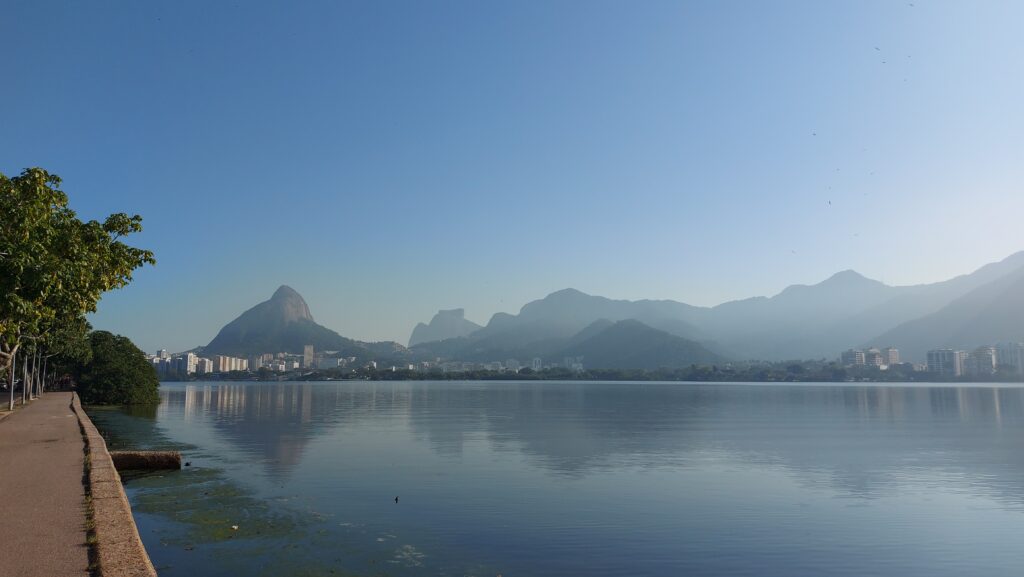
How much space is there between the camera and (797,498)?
25.4 metres

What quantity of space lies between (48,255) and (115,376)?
67.3 m

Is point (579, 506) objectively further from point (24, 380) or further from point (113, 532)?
point (24, 380)

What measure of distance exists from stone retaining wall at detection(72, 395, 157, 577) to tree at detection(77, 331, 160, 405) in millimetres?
65229

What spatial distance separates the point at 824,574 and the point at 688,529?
477cm

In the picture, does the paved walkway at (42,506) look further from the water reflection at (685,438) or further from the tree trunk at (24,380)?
the tree trunk at (24,380)

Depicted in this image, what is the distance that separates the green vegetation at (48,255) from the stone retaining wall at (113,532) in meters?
5.34

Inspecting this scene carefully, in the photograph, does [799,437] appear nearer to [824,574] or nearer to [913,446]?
[913,446]

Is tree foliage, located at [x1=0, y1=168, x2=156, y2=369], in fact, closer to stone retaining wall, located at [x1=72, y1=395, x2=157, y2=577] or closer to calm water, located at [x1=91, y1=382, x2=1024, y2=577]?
stone retaining wall, located at [x1=72, y1=395, x2=157, y2=577]

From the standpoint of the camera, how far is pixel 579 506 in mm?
23266

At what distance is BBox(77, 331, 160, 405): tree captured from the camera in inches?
3024

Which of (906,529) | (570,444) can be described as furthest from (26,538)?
(570,444)

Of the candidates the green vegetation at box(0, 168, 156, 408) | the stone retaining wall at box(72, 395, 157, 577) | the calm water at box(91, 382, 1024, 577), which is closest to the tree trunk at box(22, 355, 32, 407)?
the calm water at box(91, 382, 1024, 577)

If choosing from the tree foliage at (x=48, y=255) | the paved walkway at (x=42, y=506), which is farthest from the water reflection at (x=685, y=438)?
the tree foliage at (x=48, y=255)

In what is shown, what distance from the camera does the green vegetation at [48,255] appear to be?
1864 centimetres
